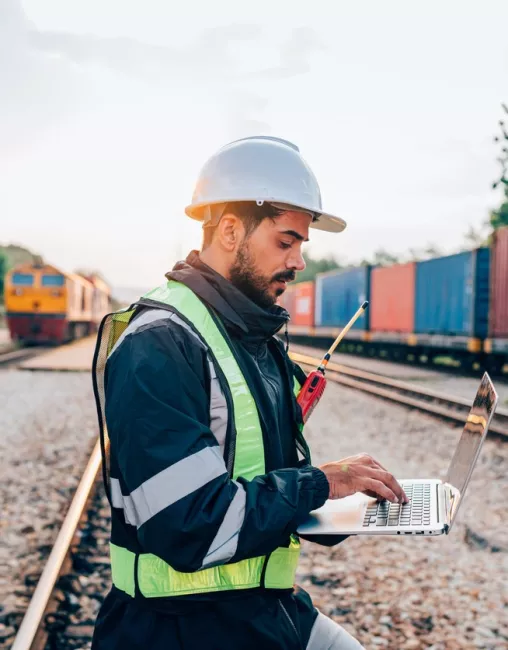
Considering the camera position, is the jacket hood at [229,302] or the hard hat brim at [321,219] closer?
the jacket hood at [229,302]

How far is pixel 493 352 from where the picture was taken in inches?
707

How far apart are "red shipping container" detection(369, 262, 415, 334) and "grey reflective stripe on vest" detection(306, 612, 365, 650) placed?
73.4ft

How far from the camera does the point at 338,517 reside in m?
1.74

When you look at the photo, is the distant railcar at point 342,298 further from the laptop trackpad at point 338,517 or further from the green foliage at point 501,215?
the laptop trackpad at point 338,517

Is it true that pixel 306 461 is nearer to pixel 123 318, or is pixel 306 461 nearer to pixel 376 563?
pixel 123 318

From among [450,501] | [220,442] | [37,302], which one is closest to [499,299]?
[37,302]

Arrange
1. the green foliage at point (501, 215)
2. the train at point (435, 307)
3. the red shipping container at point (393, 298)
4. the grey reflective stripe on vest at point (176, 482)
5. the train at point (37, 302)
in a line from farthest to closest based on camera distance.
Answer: the green foliage at point (501, 215) → the train at point (37, 302) → the red shipping container at point (393, 298) → the train at point (435, 307) → the grey reflective stripe on vest at point (176, 482)

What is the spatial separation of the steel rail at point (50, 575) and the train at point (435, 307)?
45.9 feet

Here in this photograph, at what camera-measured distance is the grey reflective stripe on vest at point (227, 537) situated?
4.59 feet

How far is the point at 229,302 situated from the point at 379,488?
56cm

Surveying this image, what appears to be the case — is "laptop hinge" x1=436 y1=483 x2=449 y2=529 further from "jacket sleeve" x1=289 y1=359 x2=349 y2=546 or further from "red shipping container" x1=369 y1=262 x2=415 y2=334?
"red shipping container" x1=369 y1=262 x2=415 y2=334

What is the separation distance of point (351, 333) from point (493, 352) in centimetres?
1193

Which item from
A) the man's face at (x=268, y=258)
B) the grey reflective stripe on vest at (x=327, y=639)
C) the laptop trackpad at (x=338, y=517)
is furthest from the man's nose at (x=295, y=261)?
the grey reflective stripe on vest at (x=327, y=639)

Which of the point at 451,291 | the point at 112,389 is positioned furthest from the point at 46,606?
the point at 451,291
